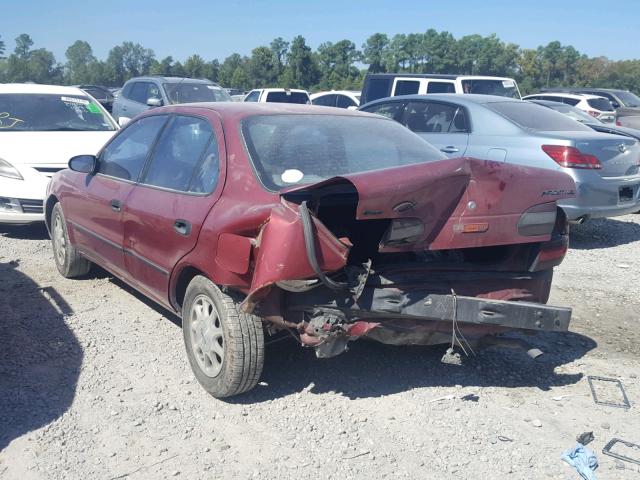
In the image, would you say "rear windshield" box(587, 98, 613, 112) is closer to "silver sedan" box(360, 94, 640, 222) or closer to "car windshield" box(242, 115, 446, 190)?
"silver sedan" box(360, 94, 640, 222)

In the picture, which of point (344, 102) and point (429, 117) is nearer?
point (429, 117)

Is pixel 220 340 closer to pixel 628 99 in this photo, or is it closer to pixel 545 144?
pixel 545 144

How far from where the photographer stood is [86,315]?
535cm

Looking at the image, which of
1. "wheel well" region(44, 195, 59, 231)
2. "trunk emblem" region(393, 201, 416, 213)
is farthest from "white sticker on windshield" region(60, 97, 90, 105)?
"trunk emblem" region(393, 201, 416, 213)

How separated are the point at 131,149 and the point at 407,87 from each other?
379 inches

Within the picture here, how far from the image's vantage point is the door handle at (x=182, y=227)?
13.3 feet

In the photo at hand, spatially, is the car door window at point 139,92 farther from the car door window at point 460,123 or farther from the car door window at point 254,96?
the car door window at point 460,123

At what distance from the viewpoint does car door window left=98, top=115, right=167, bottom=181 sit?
4.97 meters

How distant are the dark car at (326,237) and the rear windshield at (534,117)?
373cm

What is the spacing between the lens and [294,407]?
3951mm

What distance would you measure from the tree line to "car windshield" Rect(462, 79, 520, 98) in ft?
109

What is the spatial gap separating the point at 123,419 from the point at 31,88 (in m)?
6.99

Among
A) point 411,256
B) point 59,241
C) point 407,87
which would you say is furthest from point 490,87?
point 411,256

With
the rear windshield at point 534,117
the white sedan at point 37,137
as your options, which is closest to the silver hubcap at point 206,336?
the white sedan at point 37,137
